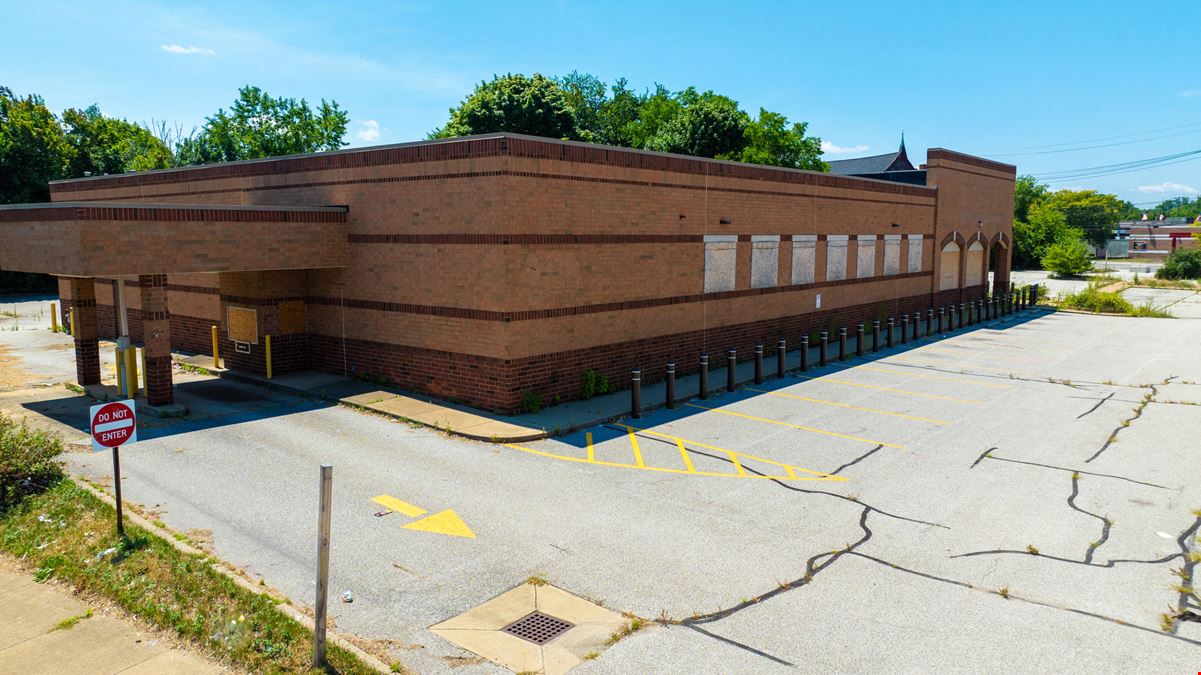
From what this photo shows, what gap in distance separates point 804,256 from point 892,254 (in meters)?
7.12

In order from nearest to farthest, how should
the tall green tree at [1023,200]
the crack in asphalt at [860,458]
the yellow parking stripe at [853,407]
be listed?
the crack in asphalt at [860,458] → the yellow parking stripe at [853,407] → the tall green tree at [1023,200]

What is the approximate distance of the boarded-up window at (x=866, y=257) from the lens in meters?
27.6

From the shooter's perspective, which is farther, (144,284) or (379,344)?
(379,344)

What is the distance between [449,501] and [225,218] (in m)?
9.44

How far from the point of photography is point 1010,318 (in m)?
34.0

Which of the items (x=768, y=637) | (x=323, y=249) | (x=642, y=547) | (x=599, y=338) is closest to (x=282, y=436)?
(x=323, y=249)

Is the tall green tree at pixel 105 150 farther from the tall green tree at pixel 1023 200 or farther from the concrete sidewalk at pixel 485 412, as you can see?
the tall green tree at pixel 1023 200

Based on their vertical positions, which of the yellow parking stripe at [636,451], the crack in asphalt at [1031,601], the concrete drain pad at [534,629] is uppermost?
the yellow parking stripe at [636,451]

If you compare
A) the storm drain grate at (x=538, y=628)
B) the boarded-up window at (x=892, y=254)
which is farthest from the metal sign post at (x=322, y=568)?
the boarded-up window at (x=892, y=254)

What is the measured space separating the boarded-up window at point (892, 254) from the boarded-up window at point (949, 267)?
4.29 m

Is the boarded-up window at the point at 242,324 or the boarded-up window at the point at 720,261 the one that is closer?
the boarded-up window at the point at 242,324

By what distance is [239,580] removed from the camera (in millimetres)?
8398

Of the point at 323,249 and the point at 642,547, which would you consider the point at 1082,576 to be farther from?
the point at 323,249

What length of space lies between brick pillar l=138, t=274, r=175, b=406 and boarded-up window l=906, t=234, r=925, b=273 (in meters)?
25.9
